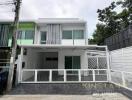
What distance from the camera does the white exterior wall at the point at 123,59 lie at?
11.0 m

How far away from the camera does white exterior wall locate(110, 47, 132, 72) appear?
36.1ft

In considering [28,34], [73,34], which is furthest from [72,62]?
[28,34]

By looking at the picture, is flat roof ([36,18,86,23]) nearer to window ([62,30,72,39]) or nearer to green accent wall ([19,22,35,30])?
green accent wall ([19,22,35,30])

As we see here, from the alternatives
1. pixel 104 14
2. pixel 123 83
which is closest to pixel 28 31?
pixel 123 83

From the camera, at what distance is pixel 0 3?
9.80 metres

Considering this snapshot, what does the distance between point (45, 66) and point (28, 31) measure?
223 inches

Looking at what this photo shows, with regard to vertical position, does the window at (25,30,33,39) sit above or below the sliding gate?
above

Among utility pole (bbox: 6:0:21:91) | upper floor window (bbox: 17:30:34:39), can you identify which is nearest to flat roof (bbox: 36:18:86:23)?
upper floor window (bbox: 17:30:34:39)

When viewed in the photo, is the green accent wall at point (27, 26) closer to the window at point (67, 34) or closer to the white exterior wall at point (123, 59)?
the window at point (67, 34)

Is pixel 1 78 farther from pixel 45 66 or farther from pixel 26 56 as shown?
pixel 45 66

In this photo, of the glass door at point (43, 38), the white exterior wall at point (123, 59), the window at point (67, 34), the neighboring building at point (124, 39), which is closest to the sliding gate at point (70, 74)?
the white exterior wall at point (123, 59)

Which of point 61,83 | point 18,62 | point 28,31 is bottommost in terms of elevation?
point 61,83

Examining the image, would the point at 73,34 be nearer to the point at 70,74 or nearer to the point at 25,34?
the point at 25,34

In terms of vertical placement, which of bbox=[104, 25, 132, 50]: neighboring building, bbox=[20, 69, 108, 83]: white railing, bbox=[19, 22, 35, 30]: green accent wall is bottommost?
bbox=[20, 69, 108, 83]: white railing
